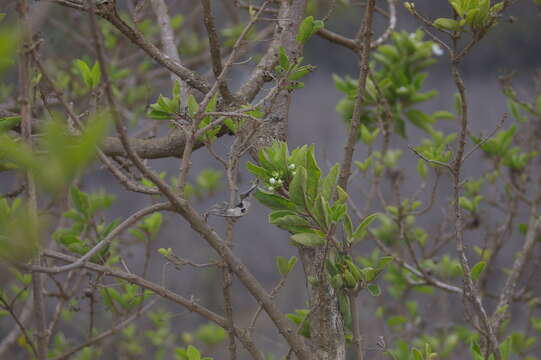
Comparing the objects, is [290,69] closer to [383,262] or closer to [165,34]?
[383,262]

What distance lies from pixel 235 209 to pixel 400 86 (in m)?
1.02

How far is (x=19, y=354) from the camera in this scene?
377cm

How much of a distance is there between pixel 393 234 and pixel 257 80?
1.17 meters

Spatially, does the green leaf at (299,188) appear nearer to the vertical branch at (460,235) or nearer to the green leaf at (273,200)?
the green leaf at (273,200)

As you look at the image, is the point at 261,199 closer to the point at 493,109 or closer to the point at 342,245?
the point at 342,245

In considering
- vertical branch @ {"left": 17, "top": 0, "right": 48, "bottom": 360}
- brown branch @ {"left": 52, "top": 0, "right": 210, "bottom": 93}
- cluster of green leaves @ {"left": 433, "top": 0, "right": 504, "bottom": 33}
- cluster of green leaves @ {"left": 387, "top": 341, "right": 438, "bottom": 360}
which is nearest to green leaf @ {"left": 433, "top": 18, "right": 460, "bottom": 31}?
cluster of green leaves @ {"left": 433, "top": 0, "right": 504, "bottom": 33}

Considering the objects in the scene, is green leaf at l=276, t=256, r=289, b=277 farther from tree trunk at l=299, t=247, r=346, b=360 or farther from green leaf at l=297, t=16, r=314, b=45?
green leaf at l=297, t=16, r=314, b=45

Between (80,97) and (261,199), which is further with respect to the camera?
(80,97)

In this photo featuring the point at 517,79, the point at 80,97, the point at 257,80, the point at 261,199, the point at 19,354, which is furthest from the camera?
the point at 517,79

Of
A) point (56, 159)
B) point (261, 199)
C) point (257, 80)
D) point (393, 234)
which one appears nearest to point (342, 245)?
point (261, 199)

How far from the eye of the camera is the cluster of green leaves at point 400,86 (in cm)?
205

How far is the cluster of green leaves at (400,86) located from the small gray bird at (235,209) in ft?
2.68

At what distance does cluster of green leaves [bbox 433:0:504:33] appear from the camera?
1.38m

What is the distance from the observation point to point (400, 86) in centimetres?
208
